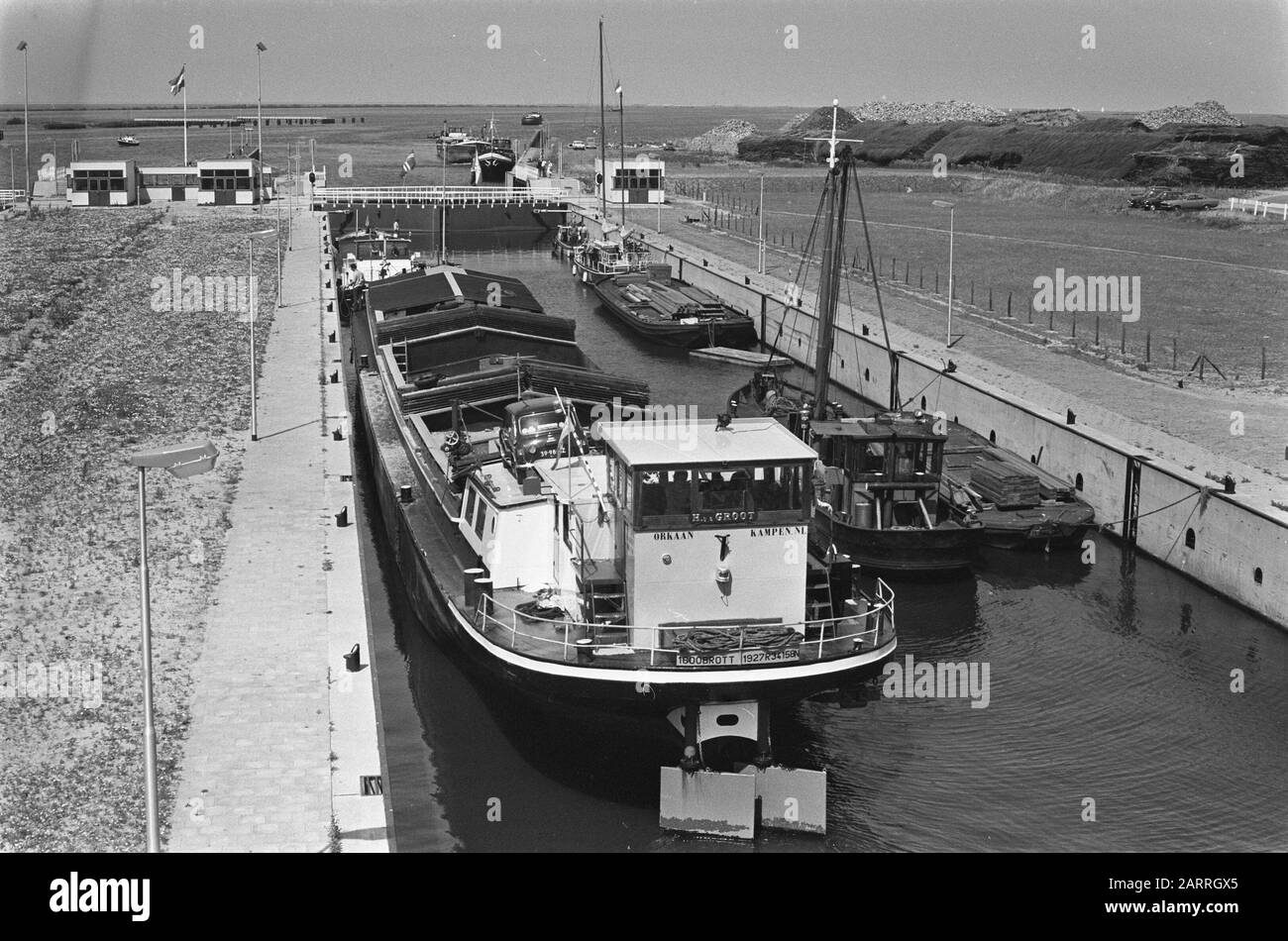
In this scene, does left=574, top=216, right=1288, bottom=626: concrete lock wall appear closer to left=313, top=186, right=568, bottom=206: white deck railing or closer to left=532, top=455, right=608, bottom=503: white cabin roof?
left=532, top=455, right=608, bottom=503: white cabin roof

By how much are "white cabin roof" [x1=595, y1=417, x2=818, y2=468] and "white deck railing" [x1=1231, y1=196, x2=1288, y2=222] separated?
331 feet

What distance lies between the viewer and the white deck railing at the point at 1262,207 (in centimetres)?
11712

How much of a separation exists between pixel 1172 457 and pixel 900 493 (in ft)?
27.6

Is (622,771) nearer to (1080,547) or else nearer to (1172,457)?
(1080,547)

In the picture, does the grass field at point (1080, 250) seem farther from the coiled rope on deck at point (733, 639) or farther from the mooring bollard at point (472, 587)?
the mooring bollard at point (472, 587)

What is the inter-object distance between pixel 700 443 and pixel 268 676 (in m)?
8.20

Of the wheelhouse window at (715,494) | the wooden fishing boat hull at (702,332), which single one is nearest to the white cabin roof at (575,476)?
the wheelhouse window at (715,494)

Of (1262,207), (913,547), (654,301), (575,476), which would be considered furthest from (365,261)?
(1262,207)

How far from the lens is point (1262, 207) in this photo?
12012 cm

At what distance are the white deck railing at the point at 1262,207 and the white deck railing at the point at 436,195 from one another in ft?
179

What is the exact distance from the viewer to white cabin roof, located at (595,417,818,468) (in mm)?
25172

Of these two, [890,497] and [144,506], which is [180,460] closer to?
[144,506]

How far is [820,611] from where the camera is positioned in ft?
89.6
